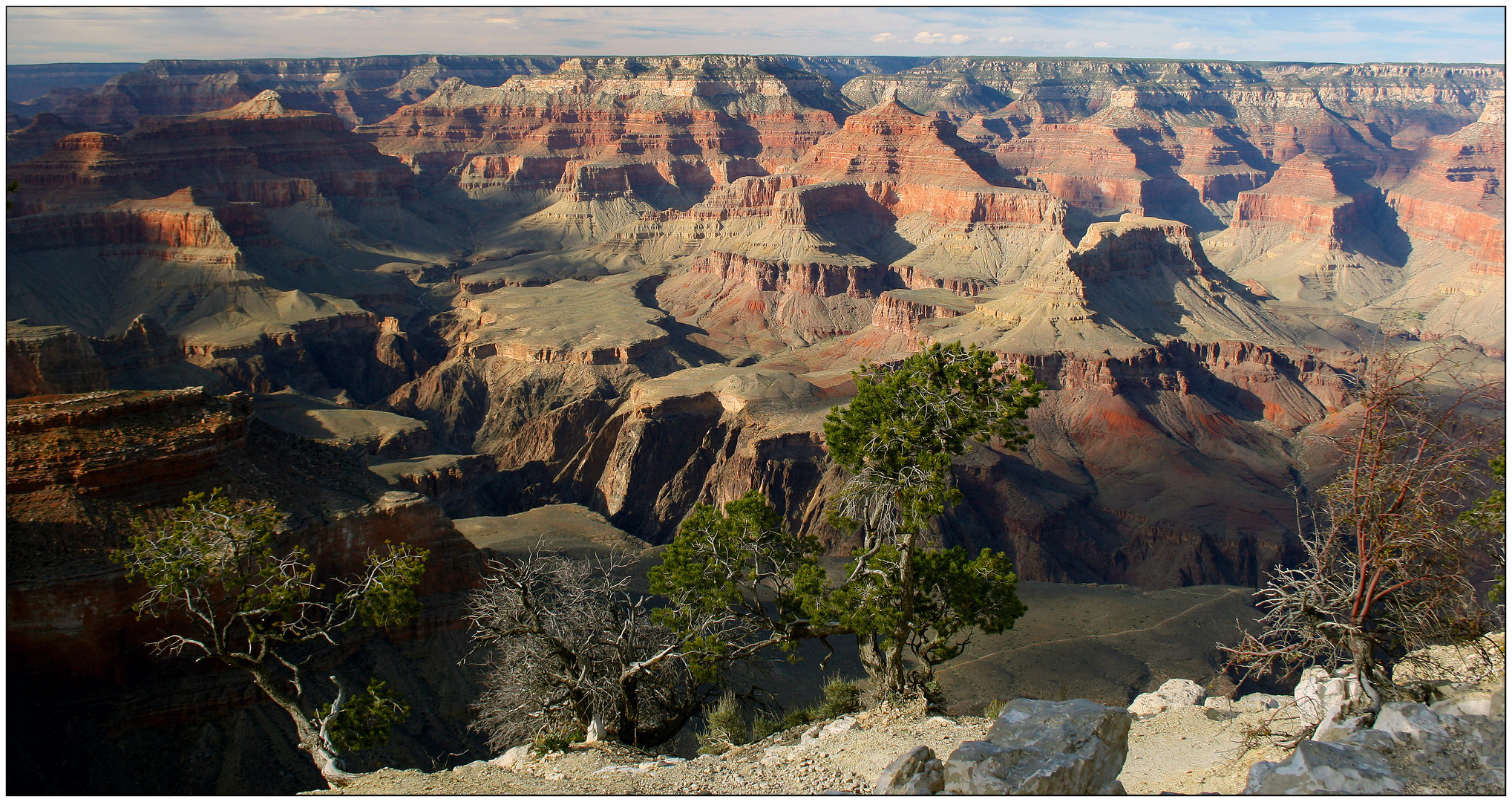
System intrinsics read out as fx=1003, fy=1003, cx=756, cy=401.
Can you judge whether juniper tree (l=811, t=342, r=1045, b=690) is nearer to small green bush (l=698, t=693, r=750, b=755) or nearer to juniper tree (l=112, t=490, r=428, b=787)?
small green bush (l=698, t=693, r=750, b=755)

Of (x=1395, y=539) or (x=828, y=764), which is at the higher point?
(x=1395, y=539)

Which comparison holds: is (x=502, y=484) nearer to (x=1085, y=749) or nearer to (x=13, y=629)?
(x=13, y=629)

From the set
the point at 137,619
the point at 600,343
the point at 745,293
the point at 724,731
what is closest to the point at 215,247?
the point at 600,343

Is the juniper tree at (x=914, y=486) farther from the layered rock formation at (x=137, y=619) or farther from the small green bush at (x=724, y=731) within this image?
the layered rock formation at (x=137, y=619)

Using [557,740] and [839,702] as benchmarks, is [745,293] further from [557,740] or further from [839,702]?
[557,740]

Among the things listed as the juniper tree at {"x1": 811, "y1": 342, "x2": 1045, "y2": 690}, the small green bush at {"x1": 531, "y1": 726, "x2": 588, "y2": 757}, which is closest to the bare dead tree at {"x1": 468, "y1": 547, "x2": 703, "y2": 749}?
the small green bush at {"x1": 531, "y1": 726, "x2": 588, "y2": 757}

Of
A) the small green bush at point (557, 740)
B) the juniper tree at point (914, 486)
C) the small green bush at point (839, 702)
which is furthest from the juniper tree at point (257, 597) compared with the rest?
the juniper tree at point (914, 486)
